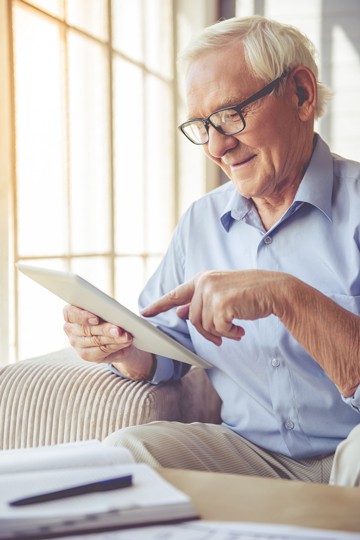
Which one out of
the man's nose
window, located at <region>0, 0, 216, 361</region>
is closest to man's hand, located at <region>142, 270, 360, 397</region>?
the man's nose

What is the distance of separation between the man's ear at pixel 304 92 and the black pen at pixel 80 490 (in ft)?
3.55

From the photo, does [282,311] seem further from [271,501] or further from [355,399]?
[271,501]

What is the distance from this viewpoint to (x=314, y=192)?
147 cm

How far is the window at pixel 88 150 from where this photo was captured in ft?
8.70

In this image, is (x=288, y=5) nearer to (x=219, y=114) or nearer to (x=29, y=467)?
(x=219, y=114)

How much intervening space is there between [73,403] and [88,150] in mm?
2011

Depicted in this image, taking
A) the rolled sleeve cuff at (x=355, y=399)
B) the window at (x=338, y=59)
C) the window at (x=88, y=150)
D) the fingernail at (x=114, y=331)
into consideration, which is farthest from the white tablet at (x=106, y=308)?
the window at (x=338, y=59)

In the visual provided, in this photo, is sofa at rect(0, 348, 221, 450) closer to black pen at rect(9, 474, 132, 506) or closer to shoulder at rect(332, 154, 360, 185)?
shoulder at rect(332, 154, 360, 185)

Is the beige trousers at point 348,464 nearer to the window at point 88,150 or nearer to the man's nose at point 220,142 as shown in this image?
the man's nose at point 220,142

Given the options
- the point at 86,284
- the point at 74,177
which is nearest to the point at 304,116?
the point at 86,284

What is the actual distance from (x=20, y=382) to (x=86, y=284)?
51 cm

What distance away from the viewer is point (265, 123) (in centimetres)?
151

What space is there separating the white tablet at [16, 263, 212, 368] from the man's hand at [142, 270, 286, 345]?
0.11 metres

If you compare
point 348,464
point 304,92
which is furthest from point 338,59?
point 348,464
